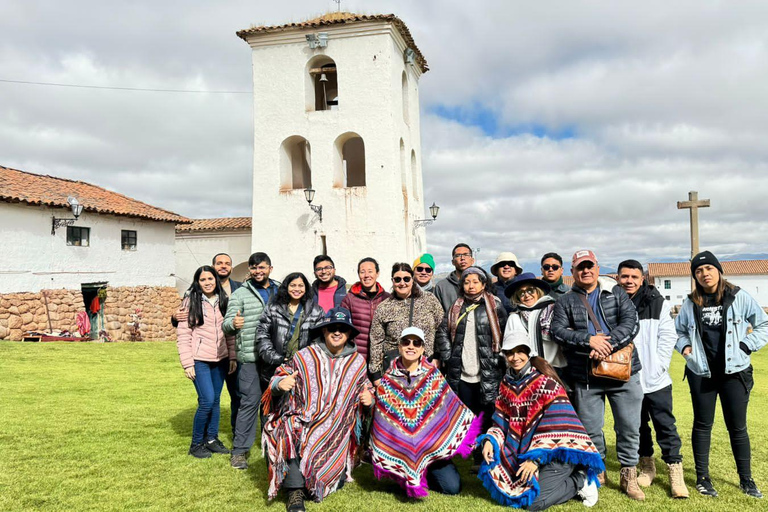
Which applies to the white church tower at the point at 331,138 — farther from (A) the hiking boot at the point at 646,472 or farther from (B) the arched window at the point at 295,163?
(A) the hiking boot at the point at 646,472

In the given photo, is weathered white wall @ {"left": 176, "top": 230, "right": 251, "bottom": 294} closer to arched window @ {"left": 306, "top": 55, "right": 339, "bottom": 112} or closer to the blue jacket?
arched window @ {"left": 306, "top": 55, "right": 339, "bottom": 112}

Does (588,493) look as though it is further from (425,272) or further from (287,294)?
(287,294)

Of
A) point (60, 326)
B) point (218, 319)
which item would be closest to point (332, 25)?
point (60, 326)

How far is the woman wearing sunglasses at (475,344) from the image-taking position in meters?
4.66

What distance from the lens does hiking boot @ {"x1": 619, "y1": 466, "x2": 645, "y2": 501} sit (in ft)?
13.9

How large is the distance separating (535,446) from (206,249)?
19600 mm

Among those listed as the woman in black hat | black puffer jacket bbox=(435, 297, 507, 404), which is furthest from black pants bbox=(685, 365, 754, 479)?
black puffer jacket bbox=(435, 297, 507, 404)

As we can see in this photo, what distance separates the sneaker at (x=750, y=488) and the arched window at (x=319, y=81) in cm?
1476

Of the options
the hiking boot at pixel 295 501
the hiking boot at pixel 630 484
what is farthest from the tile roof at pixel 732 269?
the hiking boot at pixel 295 501

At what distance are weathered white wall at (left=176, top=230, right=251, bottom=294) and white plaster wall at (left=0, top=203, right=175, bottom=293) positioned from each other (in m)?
0.50

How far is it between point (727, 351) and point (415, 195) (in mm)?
15003

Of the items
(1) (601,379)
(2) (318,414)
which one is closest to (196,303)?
(2) (318,414)

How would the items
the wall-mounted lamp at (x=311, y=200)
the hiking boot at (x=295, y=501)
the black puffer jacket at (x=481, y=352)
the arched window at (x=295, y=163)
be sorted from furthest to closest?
the arched window at (x=295, y=163)
the wall-mounted lamp at (x=311, y=200)
the black puffer jacket at (x=481, y=352)
the hiking boot at (x=295, y=501)

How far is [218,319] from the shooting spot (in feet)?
17.6
